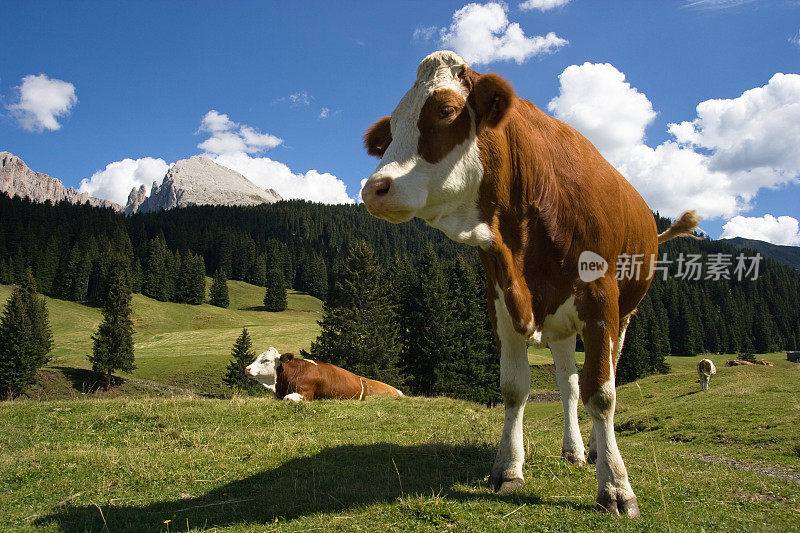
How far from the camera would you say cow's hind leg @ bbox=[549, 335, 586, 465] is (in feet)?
18.6

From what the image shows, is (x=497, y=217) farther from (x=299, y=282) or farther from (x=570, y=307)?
(x=299, y=282)

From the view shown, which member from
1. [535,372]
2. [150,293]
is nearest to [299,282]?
[150,293]

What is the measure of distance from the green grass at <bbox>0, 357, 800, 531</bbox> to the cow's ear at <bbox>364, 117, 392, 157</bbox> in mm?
3189

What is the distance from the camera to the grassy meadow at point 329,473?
388 cm

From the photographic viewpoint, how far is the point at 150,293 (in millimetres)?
107062

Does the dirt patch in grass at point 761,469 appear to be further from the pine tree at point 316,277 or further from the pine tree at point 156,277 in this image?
the pine tree at point 316,277

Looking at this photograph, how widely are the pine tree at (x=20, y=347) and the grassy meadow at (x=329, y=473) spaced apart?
43.9 m

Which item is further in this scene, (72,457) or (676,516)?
(72,457)

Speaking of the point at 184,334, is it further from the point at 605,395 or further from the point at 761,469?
the point at 605,395

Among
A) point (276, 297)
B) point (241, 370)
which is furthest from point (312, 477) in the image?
point (276, 297)

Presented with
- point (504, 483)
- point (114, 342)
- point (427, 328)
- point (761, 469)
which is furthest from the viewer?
point (114, 342)

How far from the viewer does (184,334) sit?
249ft

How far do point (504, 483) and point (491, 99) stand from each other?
3.53 meters

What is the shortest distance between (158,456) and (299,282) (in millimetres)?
146271
